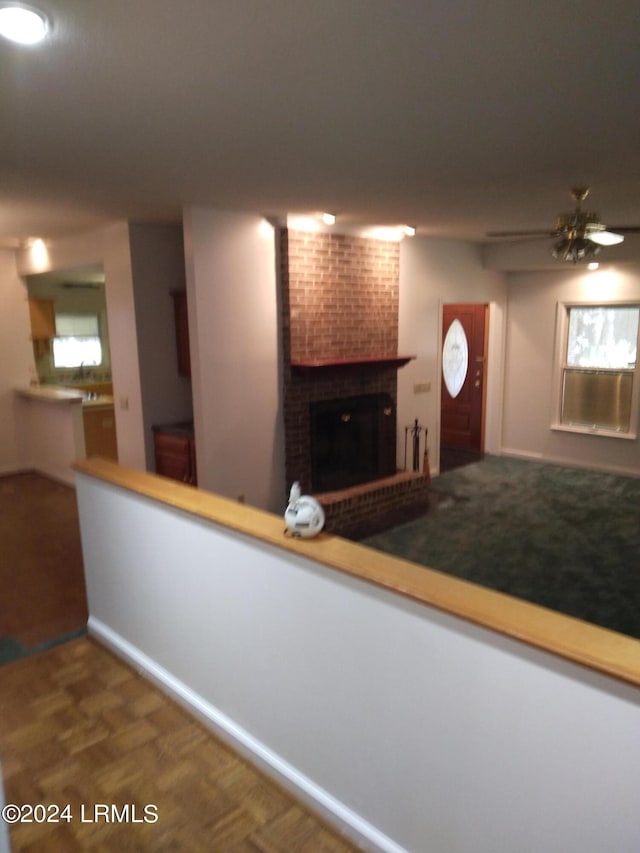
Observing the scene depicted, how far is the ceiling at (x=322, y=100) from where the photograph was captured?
1.48m

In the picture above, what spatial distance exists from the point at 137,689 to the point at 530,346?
230 inches

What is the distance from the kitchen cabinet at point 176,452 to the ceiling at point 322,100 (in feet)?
5.99

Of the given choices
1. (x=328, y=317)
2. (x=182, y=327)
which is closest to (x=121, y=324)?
(x=182, y=327)

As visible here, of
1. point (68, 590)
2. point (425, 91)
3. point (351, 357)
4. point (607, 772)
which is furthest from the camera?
point (351, 357)

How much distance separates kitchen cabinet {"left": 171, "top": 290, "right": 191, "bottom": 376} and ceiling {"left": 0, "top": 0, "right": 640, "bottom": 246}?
118cm

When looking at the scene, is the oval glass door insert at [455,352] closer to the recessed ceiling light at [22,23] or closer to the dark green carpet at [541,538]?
the dark green carpet at [541,538]

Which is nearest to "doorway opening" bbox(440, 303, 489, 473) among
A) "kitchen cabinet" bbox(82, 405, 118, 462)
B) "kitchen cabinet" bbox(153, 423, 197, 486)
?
"kitchen cabinet" bbox(153, 423, 197, 486)

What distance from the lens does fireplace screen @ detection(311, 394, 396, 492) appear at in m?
5.07

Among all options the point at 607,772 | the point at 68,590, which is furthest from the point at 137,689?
the point at 607,772

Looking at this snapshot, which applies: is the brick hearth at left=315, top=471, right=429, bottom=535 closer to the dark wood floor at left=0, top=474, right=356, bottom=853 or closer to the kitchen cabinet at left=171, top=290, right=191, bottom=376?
the kitchen cabinet at left=171, top=290, right=191, bottom=376

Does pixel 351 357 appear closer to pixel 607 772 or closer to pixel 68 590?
pixel 68 590

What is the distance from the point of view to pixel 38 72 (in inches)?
69.5

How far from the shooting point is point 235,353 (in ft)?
14.6

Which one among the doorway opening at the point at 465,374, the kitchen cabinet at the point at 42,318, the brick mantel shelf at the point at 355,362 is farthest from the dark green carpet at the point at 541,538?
the kitchen cabinet at the point at 42,318
